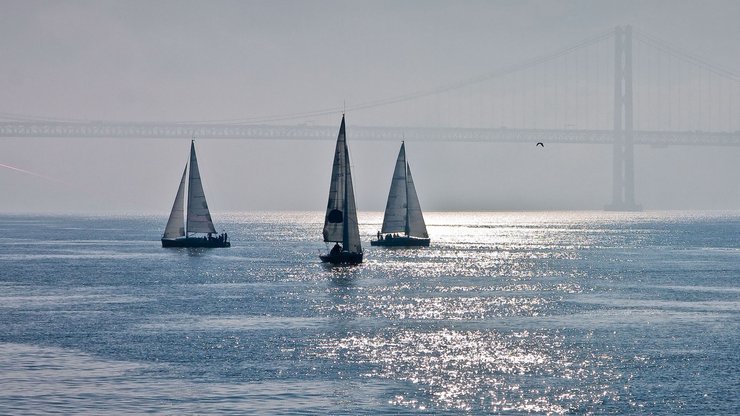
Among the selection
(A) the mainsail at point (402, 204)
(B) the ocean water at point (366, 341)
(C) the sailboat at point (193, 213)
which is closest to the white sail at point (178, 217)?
(C) the sailboat at point (193, 213)

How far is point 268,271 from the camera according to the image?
69.4m

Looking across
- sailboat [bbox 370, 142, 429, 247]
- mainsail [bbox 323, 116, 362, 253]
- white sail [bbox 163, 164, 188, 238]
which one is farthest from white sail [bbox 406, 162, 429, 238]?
mainsail [bbox 323, 116, 362, 253]

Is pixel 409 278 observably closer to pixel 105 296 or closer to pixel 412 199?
pixel 105 296

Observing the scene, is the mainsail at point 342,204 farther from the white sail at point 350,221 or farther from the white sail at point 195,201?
the white sail at point 195,201

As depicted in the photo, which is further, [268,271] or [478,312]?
[268,271]

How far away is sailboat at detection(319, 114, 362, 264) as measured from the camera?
62.8 m

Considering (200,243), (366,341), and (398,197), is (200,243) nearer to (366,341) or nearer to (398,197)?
(398,197)

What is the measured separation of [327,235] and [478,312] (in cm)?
2148

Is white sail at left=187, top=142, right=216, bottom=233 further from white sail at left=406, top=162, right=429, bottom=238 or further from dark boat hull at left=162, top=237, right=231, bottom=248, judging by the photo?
white sail at left=406, top=162, right=429, bottom=238

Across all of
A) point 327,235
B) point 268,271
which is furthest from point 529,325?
point 268,271

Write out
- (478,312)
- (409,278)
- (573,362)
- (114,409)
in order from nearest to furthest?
(114,409), (573,362), (478,312), (409,278)

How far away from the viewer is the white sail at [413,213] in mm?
84812

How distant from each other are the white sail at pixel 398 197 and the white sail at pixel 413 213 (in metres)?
0.35

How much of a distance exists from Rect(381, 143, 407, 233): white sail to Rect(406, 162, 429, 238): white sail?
346 mm
